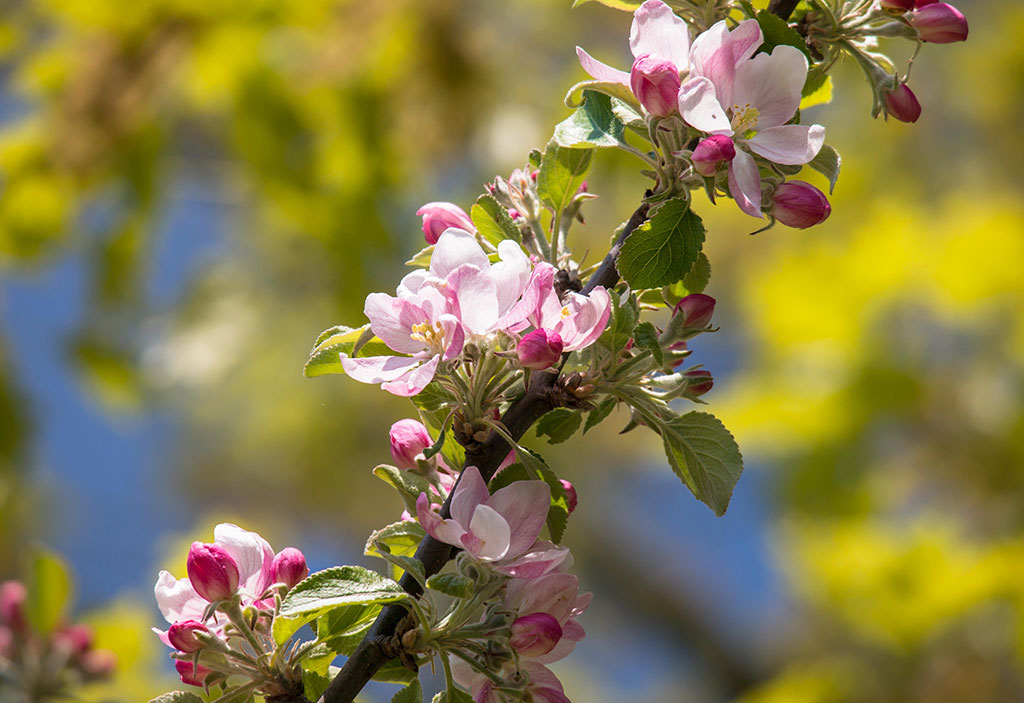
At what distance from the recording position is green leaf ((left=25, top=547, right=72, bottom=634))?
3.01 feet

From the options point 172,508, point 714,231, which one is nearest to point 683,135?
point 714,231

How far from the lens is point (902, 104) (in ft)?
2.07

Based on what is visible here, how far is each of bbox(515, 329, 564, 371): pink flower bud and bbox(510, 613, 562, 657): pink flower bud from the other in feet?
0.46

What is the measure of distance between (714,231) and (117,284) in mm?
3492

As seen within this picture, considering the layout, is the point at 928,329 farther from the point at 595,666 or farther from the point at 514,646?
the point at 595,666

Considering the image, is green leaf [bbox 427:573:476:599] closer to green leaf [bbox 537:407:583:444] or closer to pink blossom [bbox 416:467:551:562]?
pink blossom [bbox 416:467:551:562]

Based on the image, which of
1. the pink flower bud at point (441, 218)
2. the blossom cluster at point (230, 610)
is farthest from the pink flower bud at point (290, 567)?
the pink flower bud at point (441, 218)

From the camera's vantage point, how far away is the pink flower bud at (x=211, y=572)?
54 centimetres

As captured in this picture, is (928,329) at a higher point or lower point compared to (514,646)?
higher

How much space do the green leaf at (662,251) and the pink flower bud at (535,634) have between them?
206mm

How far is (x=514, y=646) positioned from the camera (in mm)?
521

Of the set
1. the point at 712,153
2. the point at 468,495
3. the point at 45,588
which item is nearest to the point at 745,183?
the point at 712,153

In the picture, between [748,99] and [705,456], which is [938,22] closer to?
[748,99]

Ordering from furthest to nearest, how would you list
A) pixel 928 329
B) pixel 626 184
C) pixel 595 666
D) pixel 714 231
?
pixel 595 666
pixel 714 231
pixel 928 329
pixel 626 184
